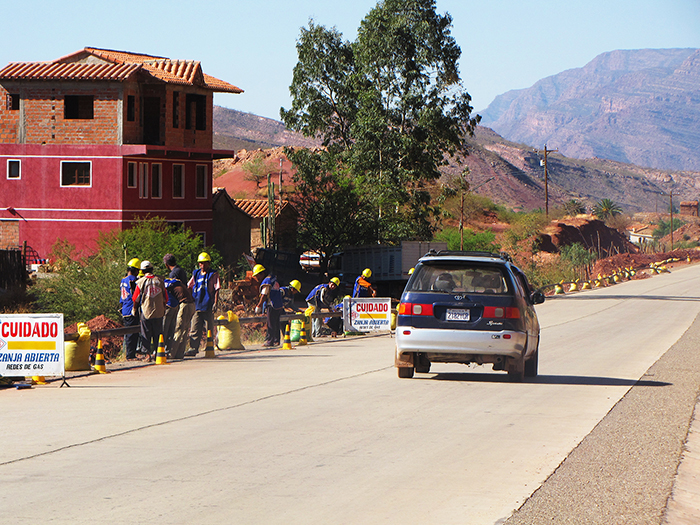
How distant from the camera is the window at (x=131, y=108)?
44125 millimetres

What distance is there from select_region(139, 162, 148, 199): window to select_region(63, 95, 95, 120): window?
3592 millimetres

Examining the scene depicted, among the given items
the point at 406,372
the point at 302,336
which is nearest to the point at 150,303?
the point at 406,372

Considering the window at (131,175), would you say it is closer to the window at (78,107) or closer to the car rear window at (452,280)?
the window at (78,107)

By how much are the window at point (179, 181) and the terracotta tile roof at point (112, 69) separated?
4.44 metres

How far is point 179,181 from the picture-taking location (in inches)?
1864

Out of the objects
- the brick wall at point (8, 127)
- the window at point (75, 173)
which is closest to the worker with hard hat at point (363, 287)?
the window at point (75, 173)

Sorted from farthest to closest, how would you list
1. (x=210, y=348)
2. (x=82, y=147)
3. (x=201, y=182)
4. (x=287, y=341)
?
1. (x=201, y=182)
2. (x=82, y=147)
3. (x=287, y=341)
4. (x=210, y=348)

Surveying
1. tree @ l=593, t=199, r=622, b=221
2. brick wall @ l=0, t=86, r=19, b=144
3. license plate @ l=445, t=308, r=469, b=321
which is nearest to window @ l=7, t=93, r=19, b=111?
brick wall @ l=0, t=86, r=19, b=144

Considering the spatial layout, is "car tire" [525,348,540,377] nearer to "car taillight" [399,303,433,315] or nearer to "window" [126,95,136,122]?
"car taillight" [399,303,433,315]

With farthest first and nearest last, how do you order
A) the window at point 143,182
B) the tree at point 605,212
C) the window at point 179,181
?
the tree at point 605,212 < the window at point 179,181 < the window at point 143,182

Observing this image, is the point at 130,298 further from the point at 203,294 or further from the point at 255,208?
the point at 255,208

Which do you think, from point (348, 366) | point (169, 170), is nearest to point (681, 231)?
point (169, 170)

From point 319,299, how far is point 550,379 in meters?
9.77

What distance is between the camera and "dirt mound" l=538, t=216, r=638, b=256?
87.8 metres
